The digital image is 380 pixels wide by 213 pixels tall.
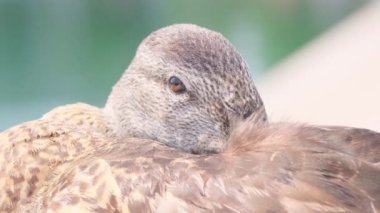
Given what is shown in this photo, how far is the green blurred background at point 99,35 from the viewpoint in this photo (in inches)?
425

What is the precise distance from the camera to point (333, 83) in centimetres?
552

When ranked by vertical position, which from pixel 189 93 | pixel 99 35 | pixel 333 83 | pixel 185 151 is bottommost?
pixel 99 35

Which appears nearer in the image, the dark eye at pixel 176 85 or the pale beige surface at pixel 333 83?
the dark eye at pixel 176 85

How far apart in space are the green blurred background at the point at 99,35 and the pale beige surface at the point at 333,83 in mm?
1368

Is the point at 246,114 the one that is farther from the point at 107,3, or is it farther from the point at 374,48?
the point at 107,3

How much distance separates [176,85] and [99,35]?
43.2ft

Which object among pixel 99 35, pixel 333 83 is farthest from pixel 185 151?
pixel 99 35

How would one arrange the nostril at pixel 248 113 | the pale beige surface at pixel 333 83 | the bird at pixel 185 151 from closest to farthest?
1. the bird at pixel 185 151
2. the nostril at pixel 248 113
3. the pale beige surface at pixel 333 83

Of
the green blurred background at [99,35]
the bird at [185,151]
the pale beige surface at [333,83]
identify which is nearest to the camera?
the bird at [185,151]

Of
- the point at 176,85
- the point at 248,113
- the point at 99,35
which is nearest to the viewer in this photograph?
the point at 248,113

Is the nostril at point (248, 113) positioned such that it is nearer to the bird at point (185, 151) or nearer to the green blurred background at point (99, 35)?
the bird at point (185, 151)

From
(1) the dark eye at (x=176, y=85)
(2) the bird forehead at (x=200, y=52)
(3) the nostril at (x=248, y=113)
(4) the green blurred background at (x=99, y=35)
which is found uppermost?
(2) the bird forehead at (x=200, y=52)

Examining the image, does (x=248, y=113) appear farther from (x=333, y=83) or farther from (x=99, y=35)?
(x=99, y=35)

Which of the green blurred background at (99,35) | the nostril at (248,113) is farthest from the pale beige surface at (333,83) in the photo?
the green blurred background at (99,35)
